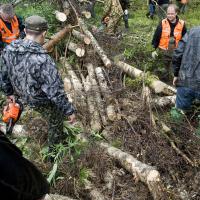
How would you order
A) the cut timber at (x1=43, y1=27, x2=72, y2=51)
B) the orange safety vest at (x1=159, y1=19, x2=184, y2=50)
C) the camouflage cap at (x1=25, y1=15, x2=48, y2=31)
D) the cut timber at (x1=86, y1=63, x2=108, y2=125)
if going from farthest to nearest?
the cut timber at (x1=43, y1=27, x2=72, y2=51) → the orange safety vest at (x1=159, y1=19, x2=184, y2=50) → the cut timber at (x1=86, y1=63, x2=108, y2=125) → the camouflage cap at (x1=25, y1=15, x2=48, y2=31)

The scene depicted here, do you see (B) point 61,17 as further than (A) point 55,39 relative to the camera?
Yes

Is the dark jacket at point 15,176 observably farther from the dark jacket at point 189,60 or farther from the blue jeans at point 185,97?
the blue jeans at point 185,97

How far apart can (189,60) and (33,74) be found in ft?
7.41

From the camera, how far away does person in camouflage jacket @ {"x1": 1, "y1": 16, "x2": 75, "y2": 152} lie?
4707 millimetres

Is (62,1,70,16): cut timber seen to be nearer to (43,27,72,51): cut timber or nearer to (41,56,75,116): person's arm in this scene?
(43,27,72,51): cut timber

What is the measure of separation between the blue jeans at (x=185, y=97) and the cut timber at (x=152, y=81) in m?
1.01

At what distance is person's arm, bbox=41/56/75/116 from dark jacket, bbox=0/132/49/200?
107 inches

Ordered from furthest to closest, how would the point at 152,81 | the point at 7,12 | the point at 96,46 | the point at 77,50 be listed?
the point at 77,50 → the point at 96,46 → the point at 7,12 → the point at 152,81

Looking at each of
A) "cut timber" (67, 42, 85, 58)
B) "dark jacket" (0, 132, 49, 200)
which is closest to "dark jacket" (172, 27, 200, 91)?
"cut timber" (67, 42, 85, 58)

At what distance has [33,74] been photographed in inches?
187

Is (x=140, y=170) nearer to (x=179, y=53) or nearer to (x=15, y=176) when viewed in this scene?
(x=179, y=53)

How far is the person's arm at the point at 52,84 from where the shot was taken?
472cm

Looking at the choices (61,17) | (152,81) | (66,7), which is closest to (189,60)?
(152,81)

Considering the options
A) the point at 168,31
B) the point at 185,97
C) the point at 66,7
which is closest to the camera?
the point at 185,97
